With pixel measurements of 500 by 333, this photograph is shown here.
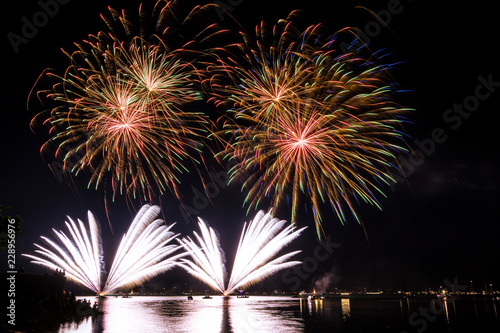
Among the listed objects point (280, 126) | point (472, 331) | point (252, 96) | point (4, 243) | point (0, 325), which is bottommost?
point (472, 331)

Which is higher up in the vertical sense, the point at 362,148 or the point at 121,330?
the point at 362,148

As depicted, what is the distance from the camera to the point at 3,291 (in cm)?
2125

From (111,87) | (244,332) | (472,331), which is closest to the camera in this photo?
(244,332)

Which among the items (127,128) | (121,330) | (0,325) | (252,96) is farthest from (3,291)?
(252,96)

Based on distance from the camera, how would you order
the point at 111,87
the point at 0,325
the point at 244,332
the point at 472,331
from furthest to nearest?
the point at 472,331 → the point at 111,87 → the point at 244,332 → the point at 0,325

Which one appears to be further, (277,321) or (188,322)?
(277,321)

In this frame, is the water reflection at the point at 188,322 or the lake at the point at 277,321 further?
the lake at the point at 277,321

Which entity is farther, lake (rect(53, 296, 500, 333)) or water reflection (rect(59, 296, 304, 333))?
lake (rect(53, 296, 500, 333))

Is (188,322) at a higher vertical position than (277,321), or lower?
higher

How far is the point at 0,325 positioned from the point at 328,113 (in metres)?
21.5

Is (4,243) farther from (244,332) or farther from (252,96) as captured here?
(252,96)

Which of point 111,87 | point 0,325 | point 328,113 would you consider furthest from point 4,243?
point 328,113

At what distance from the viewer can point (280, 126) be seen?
22.5 metres

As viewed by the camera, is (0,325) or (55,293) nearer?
(0,325)
